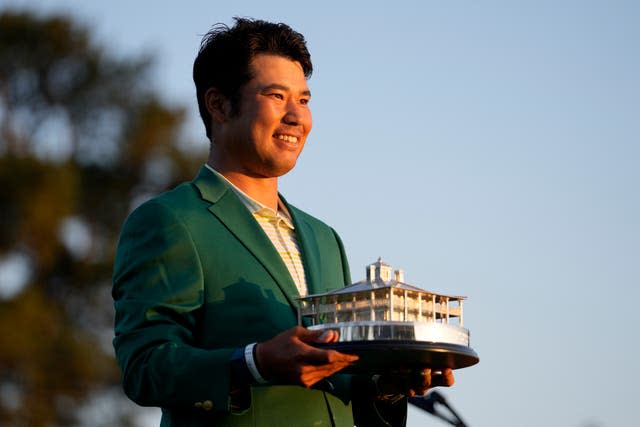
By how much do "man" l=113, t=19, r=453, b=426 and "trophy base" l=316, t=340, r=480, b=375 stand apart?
0.15ft

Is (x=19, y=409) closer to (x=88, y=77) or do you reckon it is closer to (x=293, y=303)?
(x=88, y=77)

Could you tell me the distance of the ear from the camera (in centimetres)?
461

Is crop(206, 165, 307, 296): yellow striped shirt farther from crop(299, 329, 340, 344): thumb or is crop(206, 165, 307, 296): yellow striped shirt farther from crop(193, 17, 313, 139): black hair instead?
crop(299, 329, 340, 344): thumb

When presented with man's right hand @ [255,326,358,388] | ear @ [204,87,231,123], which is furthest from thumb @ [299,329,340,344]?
ear @ [204,87,231,123]

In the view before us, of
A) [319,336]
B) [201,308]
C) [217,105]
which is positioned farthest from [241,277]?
[217,105]

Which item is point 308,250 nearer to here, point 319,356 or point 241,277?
point 241,277

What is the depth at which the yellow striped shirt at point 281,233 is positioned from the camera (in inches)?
176

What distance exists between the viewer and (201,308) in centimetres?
421

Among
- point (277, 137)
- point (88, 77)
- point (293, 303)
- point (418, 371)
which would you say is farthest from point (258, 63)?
point (88, 77)

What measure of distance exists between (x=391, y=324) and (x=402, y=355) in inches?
4.2

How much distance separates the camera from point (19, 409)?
19.1 metres

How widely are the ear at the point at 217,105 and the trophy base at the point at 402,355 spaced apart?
3.41ft

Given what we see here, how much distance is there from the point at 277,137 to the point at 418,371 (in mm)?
914

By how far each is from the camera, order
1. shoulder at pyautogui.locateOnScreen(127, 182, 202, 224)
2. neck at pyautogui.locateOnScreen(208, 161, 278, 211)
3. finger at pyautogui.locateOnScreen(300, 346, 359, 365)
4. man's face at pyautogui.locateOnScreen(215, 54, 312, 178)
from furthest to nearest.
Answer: neck at pyautogui.locateOnScreen(208, 161, 278, 211)
man's face at pyautogui.locateOnScreen(215, 54, 312, 178)
shoulder at pyautogui.locateOnScreen(127, 182, 202, 224)
finger at pyautogui.locateOnScreen(300, 346, 359, 365)
